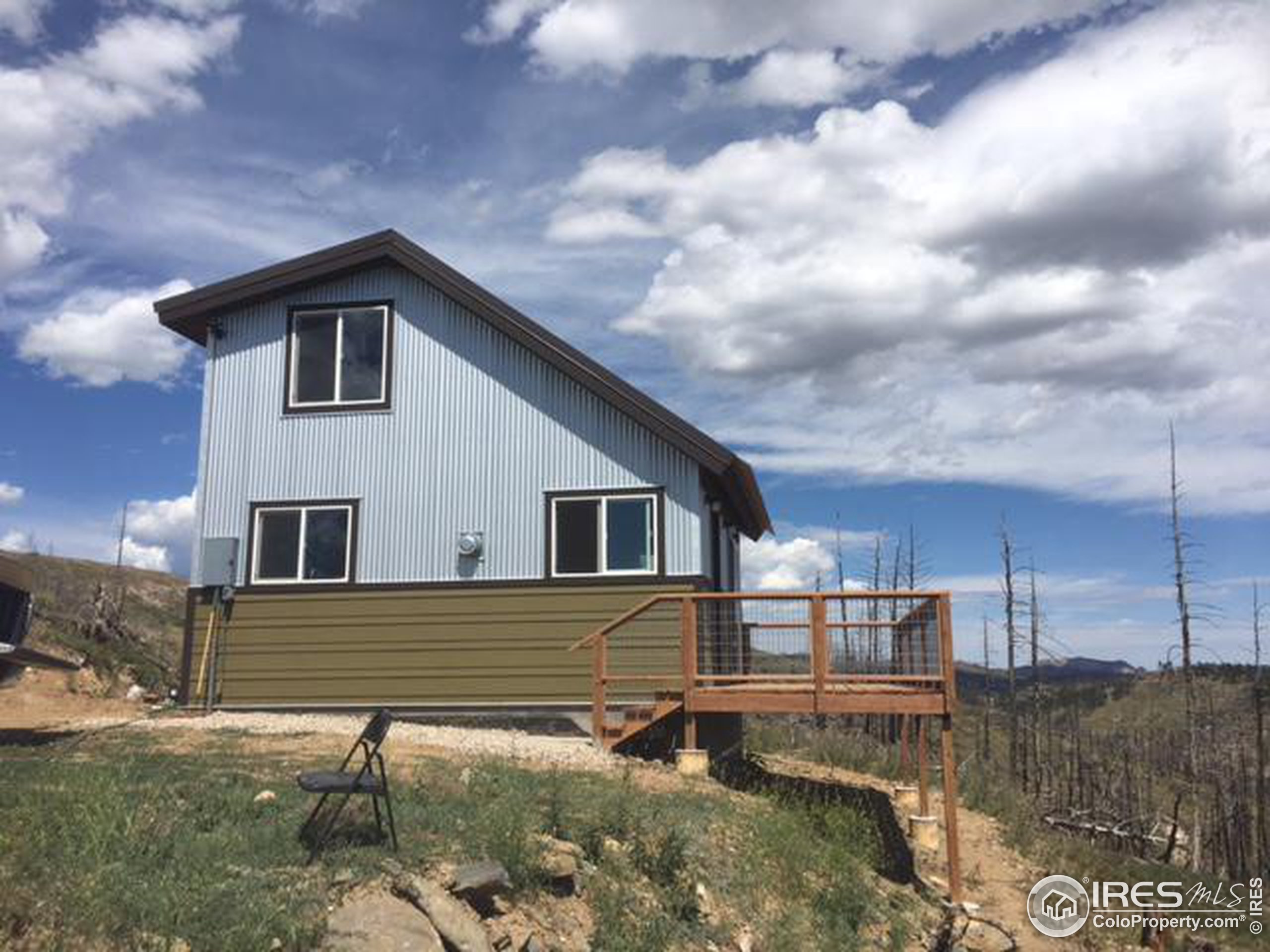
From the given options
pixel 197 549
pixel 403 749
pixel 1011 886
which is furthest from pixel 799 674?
pixel 197 549

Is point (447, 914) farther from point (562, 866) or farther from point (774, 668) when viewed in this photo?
point (774, 668)

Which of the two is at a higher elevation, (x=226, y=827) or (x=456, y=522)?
(x=456, y=522)

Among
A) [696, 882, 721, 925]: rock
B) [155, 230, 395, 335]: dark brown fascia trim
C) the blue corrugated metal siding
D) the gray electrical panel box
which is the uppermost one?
[155, 230, 395, 335]: dark brown fascia trim

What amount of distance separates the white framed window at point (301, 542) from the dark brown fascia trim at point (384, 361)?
1373mm

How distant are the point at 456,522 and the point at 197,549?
392cm

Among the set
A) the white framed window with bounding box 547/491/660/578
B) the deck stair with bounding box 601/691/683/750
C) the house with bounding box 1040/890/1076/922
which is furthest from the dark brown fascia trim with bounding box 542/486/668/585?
the house with bounding box 1040/890/1076/922

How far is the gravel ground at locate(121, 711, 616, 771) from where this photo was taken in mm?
12219

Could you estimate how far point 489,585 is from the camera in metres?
15.2

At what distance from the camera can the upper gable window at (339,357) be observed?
16.2 m

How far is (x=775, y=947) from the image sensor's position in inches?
311

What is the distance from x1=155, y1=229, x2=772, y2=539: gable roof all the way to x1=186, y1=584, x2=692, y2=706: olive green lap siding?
6.73ft

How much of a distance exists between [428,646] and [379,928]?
919 centimetres

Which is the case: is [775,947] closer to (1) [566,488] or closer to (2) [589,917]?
(2) [589,917]

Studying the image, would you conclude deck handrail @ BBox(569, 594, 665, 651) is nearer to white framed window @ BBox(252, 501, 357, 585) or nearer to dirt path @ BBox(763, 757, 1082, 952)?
white framed window @ BBox(252, 501, 357, 585)
